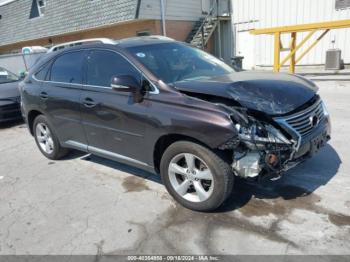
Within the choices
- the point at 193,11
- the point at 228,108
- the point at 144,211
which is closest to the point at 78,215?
the point at 144,211

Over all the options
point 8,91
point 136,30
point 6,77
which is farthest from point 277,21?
point 8,91

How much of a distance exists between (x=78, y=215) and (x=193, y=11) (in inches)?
603

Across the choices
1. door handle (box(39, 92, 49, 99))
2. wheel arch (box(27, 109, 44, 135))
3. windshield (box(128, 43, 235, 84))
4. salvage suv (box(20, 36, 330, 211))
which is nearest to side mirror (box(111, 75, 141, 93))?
salvage suv (box(20, 36, 330, 211))

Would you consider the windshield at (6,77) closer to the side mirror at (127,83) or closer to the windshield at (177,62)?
the windshield at (177,62)

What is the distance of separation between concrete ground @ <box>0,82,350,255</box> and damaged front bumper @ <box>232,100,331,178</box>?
0.53 m

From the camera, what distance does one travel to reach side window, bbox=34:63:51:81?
534 centimetres

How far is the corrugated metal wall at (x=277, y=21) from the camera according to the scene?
525 inches

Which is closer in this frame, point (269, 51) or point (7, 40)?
point (269, 51)

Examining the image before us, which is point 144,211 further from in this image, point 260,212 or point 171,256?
point 260,212

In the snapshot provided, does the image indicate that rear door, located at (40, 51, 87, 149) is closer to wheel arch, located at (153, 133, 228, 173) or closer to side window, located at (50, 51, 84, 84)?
side window, located at (50, 51, 84, 84)

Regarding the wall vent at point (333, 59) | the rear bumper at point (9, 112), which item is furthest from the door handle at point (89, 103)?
the wall vent at point (333, 59)

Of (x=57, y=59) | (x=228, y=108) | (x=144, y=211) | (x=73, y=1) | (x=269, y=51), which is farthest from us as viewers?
(x=73, y=1)

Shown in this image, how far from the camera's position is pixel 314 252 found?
2.87m

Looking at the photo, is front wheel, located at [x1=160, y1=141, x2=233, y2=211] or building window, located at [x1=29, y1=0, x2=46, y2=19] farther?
building window, located at [x1=29, y1=0, x2=46, y2=19]
